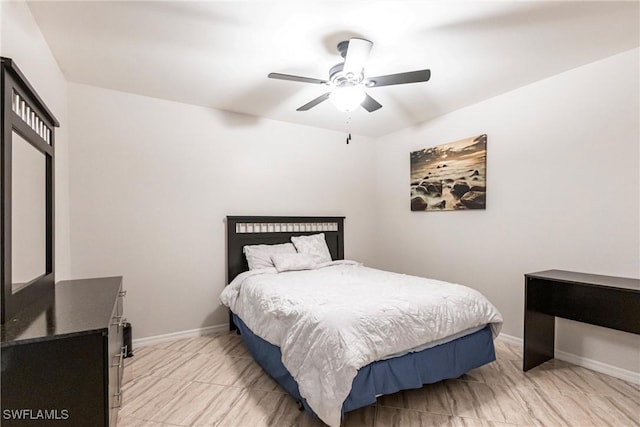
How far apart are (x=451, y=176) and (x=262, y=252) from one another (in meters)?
2.43

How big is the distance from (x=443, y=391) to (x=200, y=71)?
10.8ft

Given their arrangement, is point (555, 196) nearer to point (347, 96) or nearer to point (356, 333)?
point (347, 96)

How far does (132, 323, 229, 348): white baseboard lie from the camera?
321 cm

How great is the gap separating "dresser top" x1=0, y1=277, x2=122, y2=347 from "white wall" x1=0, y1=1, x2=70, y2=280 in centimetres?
84

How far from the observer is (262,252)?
3.58m

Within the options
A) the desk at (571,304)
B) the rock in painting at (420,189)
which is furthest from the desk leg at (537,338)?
the rock in painting at (420,189)

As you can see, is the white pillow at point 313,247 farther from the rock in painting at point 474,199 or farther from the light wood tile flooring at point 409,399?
the rock in painting at point 474,199

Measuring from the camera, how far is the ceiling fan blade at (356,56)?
202 centimetres

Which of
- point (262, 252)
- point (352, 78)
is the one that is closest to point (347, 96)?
point (352, 78)

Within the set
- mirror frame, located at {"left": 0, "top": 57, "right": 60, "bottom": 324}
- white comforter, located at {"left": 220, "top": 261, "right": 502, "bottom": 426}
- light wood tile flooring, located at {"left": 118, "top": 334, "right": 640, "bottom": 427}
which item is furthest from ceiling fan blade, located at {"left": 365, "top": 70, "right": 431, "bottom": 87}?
light wood tile flooring, located at {"left": 118, "top": 334, "right": 640, "bottom": 427}

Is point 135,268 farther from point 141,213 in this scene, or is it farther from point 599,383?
point 599,383

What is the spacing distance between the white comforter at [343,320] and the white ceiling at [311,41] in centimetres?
188

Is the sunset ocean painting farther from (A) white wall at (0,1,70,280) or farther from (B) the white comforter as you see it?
(A) white wall at (0,1,70,280)

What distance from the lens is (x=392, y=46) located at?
2.35m
